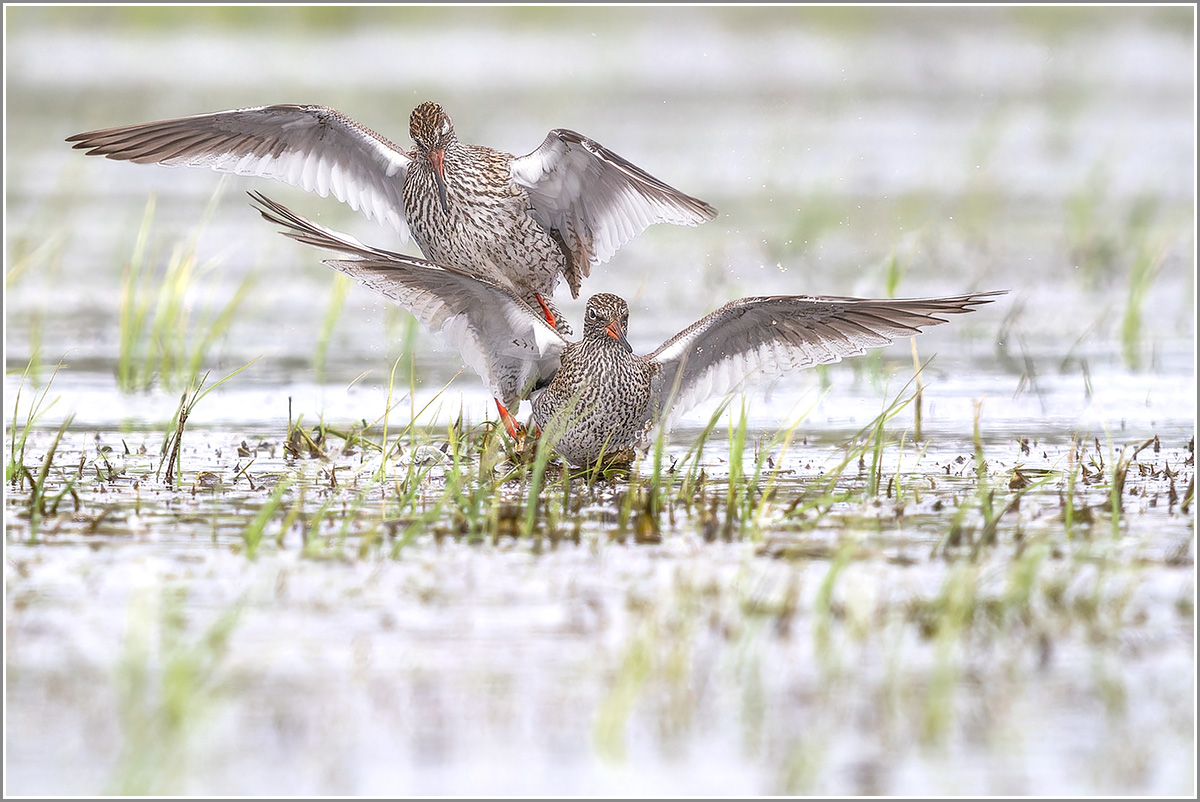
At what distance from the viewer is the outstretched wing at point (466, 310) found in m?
6.14

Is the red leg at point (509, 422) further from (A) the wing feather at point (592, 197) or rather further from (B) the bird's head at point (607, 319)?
(A) the wing feather at point (592, 197)

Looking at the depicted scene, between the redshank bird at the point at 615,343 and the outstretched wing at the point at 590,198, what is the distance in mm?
348

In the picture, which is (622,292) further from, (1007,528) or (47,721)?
(47,721)

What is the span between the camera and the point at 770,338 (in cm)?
666

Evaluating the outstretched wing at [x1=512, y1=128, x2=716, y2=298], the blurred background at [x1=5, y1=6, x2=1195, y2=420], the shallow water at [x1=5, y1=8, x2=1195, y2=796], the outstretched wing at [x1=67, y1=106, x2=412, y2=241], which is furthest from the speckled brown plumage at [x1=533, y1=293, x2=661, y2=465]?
the blurred background at [x1=5, y1=6, x2=1195, y2=420]

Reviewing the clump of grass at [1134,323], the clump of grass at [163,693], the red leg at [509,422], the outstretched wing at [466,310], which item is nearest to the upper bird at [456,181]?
the outstretched wing at [466,310]

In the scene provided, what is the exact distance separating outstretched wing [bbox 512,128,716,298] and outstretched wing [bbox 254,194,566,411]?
43 cm

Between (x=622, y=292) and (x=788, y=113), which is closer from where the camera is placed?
(x=622, y=292)

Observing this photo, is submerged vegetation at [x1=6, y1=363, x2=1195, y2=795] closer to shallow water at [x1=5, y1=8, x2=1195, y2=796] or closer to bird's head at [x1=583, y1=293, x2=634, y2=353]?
shallow water at [x1=5, y1=8, x2=1195, y2=796]

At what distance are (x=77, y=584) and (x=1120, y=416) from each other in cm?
497

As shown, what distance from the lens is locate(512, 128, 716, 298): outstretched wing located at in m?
6.63

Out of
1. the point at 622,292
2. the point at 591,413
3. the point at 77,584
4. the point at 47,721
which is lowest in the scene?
the point at 47,721

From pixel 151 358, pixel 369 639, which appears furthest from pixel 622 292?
pixel 369 639

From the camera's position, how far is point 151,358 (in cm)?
805
